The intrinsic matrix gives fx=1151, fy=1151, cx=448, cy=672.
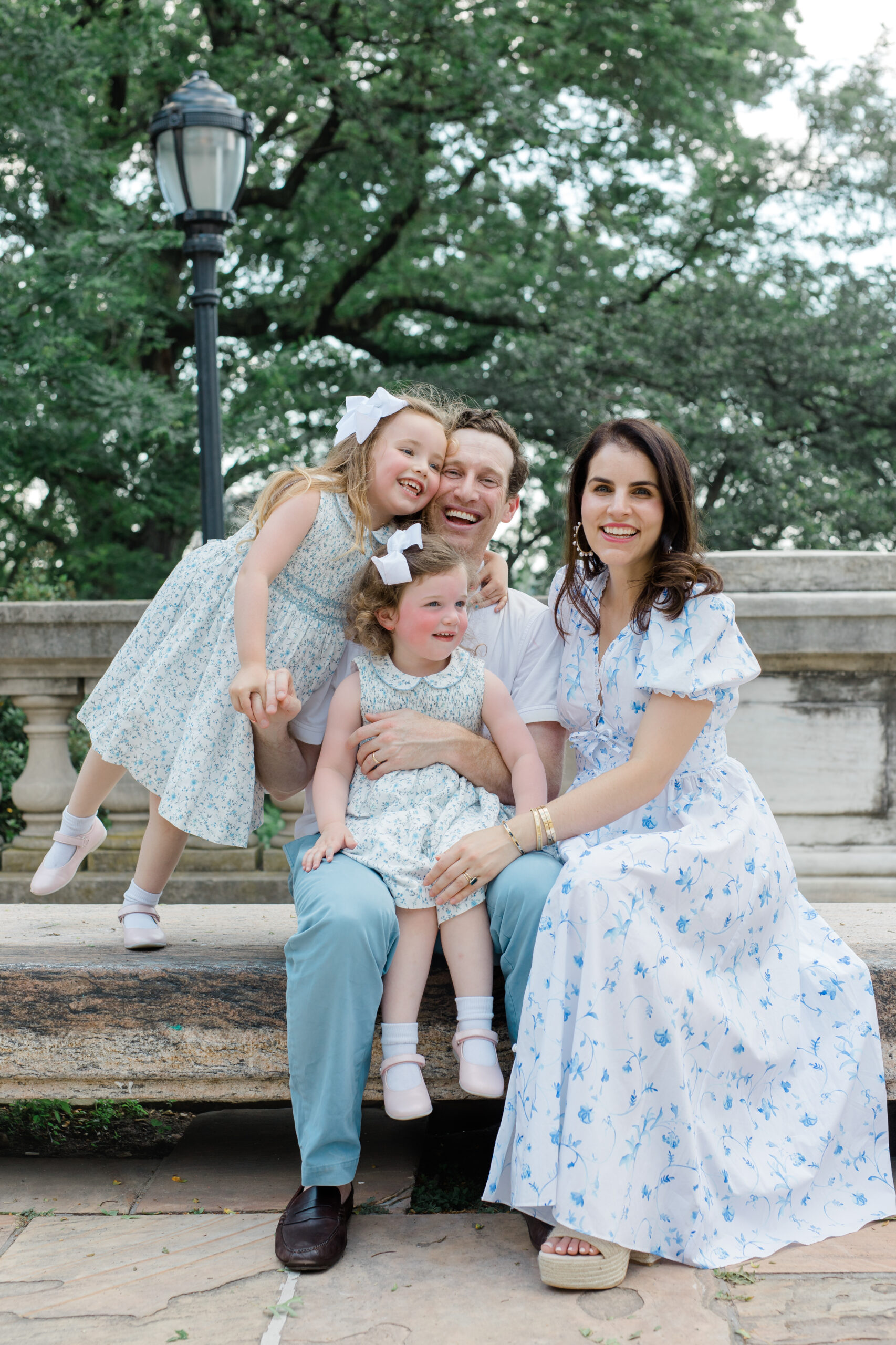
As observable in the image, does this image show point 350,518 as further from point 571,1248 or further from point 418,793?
point 571,1248

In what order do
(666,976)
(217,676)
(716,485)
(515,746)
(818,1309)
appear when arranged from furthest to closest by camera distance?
(716,485), (217,676), (515,746), (666,976), (818,1309)

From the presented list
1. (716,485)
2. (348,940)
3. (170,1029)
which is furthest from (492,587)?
(716,485)

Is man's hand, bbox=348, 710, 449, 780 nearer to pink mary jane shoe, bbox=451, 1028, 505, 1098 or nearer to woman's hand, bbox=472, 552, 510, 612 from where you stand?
woman's hand, bbox=472, 552, 510, 612

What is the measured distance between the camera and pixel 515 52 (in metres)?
10.3

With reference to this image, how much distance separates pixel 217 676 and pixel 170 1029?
792 mm

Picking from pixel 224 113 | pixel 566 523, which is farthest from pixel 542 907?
pixel 224 113

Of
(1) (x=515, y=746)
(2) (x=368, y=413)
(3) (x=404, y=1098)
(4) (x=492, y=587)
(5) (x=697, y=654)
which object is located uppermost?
(2) (x=368, y=413)

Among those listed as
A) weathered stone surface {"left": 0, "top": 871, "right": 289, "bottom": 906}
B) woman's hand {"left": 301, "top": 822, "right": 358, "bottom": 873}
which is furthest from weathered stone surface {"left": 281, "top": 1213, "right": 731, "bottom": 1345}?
weathered stone surface {"left": 0, "top": 871, "right": 289, "bottom": 906}

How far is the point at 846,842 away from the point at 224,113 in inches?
168

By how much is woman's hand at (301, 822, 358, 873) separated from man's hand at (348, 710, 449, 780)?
171mm

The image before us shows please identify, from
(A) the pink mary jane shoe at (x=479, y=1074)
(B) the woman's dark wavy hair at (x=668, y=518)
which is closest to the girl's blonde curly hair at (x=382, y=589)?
(B) the woman's dark wavy hair at (x=668, y=518)

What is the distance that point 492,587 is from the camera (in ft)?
9.34

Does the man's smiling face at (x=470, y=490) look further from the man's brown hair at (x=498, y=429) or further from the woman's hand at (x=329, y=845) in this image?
the woman's hand at (x=329, y=845)

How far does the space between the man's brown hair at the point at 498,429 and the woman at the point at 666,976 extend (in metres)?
0.31
